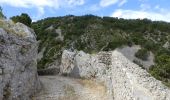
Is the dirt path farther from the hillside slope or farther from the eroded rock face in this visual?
the hillside slope

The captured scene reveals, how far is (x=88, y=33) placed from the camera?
98250 mm

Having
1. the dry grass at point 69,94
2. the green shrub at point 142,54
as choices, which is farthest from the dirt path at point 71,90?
the green shrub at point 142,54

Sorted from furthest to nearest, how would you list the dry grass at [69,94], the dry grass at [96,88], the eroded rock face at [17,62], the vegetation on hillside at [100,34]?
the vegetation on hillside at [100,34] < the dry grass at [96,88] < the dry grass at [69,94] < the eroded rock face at [17,62]

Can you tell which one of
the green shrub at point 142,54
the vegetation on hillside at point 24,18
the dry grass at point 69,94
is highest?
the vegetation on hillside at point 24,18

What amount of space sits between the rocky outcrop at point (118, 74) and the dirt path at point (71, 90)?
0.73 meters

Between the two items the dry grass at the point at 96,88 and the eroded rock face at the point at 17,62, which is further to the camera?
the dry grass at the point at 96,88

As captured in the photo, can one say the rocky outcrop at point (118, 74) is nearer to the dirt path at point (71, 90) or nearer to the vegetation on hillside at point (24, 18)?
the dirt path at point (71, 90)

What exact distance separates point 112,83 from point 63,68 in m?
12.2

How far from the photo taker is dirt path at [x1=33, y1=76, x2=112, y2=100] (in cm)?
3027

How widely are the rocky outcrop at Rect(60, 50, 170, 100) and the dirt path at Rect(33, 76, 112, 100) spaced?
2.40 ft

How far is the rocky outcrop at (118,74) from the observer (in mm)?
26766

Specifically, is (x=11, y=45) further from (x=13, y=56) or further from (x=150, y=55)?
(x=150, y=55)

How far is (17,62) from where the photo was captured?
2681cm

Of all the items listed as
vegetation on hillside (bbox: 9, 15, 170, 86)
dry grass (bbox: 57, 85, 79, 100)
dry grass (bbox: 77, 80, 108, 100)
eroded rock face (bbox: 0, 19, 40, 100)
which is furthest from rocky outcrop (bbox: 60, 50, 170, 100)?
vegetation on hillside (bbox: 9, 15, 170, 86)
